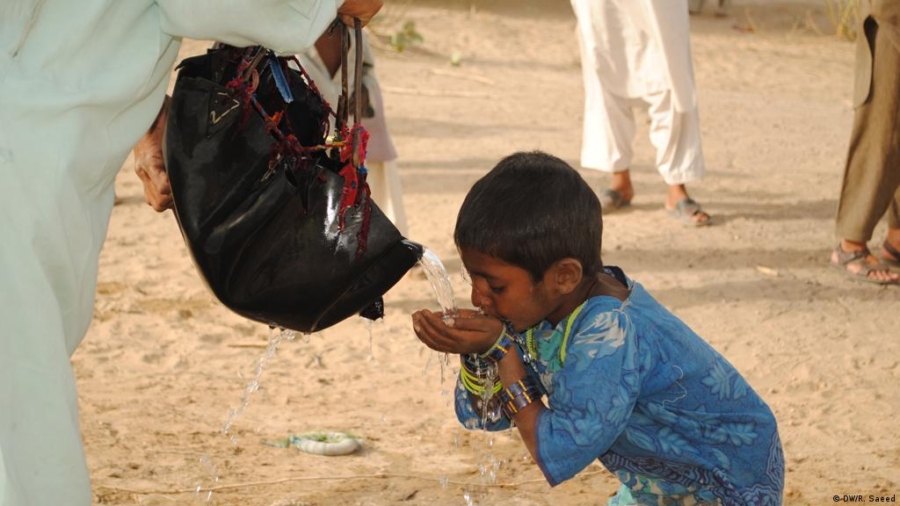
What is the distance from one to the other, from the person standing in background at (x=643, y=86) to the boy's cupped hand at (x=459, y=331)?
12.9 feet

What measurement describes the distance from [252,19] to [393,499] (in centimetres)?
184

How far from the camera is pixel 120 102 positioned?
212 cm

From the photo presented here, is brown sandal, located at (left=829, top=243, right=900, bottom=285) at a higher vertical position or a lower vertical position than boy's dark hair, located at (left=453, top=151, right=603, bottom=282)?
lower

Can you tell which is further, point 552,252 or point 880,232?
point 880,232

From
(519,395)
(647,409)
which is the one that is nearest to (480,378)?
(519,395)

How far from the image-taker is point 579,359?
2.43 metres

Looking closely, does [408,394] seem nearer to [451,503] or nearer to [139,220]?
[451,503]

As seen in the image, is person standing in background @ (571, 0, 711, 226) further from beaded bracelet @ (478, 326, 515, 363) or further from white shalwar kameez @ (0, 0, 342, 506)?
white shalwar kameez @ (0, 0, 342, 506)

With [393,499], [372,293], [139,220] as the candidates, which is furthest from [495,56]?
[372,293]

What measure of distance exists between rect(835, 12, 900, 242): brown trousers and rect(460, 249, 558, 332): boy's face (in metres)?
3.42

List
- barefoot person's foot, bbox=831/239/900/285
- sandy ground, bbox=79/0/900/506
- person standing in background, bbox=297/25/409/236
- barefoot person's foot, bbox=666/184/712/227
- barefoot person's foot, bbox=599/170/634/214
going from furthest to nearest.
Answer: barefoot person's foot, bbox=599/170/634/214
barefoot person's foot, bbox=666/184/712/227
barefoot person's foot, bbox=831/239/900/285
person standing in background, bbox=297/25/409/236
sandy ground, bbox=79/0/900/506

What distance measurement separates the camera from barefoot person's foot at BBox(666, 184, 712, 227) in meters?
6.41

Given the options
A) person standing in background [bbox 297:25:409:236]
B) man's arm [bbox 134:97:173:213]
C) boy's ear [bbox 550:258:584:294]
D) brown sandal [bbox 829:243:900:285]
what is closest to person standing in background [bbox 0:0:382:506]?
man's arm [bbox 134:97:173:213]

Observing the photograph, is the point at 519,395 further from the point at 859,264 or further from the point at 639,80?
the point at 639,80
